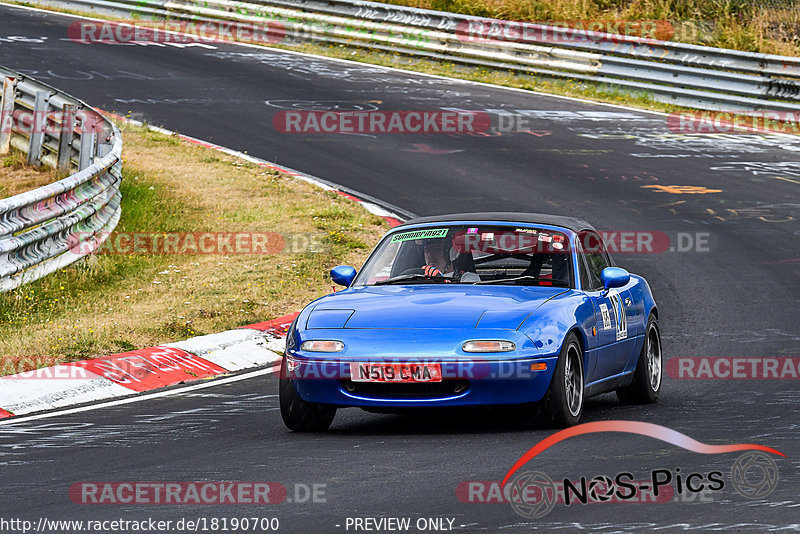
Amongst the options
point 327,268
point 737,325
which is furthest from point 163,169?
point 737,325

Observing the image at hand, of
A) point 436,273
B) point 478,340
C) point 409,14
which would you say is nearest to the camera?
point 478,340

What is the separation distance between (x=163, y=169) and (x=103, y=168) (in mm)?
4254

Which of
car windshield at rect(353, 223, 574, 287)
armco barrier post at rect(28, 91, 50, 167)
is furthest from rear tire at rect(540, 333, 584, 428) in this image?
armco barrier post at rect(28, 91, 50, 167)

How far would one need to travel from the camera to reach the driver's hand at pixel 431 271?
29.3 ft

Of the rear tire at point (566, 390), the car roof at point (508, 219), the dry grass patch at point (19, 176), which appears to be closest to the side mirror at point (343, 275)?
the car roof at point (508, 219)

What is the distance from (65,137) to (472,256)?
939cm

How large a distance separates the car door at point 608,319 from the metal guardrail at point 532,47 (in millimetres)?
14463

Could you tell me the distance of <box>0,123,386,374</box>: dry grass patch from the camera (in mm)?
11148

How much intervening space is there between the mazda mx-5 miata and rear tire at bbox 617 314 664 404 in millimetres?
11

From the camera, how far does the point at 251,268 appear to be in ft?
46.3

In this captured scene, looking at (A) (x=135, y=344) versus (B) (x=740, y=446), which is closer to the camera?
(B) (x=740, y=446)

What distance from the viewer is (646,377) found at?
948 cm

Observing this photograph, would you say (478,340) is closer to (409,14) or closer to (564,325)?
(564,325)

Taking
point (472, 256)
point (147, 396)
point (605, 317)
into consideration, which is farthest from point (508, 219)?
point (147, 396)
